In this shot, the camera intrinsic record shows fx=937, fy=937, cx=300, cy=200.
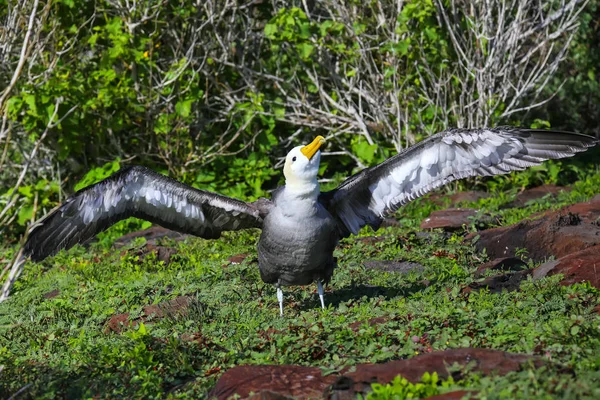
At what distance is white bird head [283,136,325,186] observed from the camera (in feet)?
21.6

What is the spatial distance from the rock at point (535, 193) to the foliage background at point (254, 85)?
0.65 meters

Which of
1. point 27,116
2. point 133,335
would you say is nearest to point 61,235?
point 133,335

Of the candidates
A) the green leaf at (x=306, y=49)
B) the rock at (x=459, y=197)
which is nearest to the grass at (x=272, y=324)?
the rock at (x=459, y=197)

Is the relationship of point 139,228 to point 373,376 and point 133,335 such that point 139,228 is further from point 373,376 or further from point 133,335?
point 373,376

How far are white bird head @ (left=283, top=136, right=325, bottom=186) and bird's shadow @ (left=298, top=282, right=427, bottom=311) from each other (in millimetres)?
915

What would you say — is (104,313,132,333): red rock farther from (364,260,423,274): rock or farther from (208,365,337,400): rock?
(364,260,423,274): rock

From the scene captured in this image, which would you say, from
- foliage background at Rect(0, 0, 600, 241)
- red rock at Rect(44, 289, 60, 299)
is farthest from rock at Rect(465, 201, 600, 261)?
red rock at Rect(44, 289, 60, 299)

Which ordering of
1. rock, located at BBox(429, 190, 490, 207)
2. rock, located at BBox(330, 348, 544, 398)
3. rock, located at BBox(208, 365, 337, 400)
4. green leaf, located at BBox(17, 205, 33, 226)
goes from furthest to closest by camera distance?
green leaf, located at BBox(17, 205, 33, 226), rock, located at BBox(429, 190, 490, 207), rock, located at BBox(208, 365, 337, 400), rock, located at BBox(330, 348, 544, 398)

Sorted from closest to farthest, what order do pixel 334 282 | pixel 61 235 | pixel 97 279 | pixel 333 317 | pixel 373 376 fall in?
pixel 373 376 < pixel 333 317 < pixel 61 235 < pixel 334 282 < pixel 97 279

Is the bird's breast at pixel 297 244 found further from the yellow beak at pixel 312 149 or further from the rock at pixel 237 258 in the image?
the rock at pixel 237 258

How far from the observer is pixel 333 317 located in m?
6.14

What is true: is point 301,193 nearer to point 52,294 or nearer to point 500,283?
point 500,283

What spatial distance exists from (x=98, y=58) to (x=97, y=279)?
4031 millimetres

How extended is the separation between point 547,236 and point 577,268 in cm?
113
